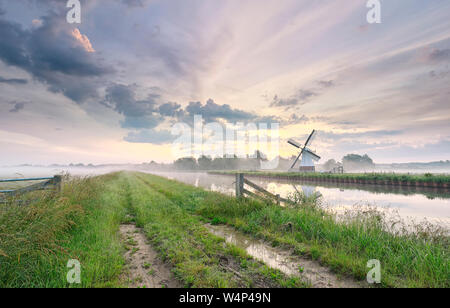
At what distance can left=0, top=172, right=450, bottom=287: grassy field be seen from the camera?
11.1 feet

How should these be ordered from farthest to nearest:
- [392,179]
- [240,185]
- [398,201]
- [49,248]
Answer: [392,179] → [398,201] → [240,185] → [49,248]

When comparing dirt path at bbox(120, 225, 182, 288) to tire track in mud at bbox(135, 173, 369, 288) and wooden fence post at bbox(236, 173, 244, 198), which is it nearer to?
tire track in mud at bbox(135, 173, 369, 288)

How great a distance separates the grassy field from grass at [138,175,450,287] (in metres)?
0.02

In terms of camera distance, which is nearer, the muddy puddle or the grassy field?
the grassy field

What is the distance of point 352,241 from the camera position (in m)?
4.84

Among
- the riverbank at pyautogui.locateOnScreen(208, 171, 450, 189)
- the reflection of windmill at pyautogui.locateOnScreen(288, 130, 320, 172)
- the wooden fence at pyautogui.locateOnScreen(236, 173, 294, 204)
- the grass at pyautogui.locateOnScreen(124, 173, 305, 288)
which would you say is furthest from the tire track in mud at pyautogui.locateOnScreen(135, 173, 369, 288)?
the reflection of windmill at pyautogui.locateOnScreen(288, 130, 320, 172)

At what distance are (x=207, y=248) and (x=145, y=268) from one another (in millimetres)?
1493

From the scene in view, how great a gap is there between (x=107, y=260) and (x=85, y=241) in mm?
1367

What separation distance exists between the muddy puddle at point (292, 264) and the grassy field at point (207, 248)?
8.6 inches

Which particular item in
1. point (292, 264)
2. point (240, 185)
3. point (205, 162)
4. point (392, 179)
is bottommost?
point (292, 264)

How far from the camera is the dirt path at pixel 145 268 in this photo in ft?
11.4

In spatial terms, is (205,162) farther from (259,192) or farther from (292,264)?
(292,264)

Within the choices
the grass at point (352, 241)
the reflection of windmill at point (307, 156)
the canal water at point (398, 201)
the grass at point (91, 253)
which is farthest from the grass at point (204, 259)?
the reflection of windmill at point (307, 156)

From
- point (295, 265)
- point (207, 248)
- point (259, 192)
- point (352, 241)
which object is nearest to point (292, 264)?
point (295, 265)
